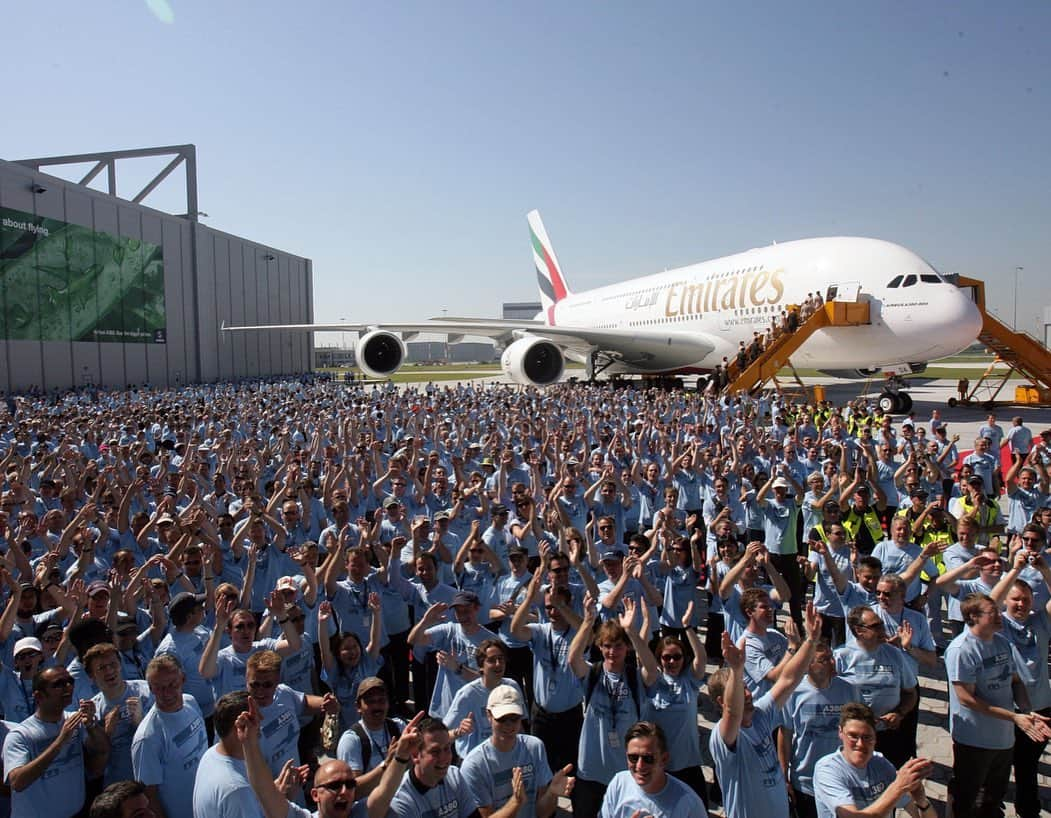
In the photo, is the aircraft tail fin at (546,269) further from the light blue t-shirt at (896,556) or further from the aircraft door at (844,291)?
the light blue t-shirt at (896,556)

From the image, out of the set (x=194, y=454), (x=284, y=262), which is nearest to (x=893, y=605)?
(x=194, y=454)

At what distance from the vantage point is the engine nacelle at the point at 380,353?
26688mm

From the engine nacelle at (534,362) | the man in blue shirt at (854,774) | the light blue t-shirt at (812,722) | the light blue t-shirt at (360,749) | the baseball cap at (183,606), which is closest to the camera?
the man in blue shirt at (854,774)

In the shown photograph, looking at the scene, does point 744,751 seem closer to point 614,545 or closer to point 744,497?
point 614,545

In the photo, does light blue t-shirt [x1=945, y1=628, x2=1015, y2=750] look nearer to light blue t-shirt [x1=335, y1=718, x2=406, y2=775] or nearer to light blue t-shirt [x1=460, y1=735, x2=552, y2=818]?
light blue t-shirt [x1=460, y1=735, x2=552, y2=818]

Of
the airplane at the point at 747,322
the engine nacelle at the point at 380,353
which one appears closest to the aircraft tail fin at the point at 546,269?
the airplane at the point at 747,322

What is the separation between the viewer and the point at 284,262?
162ft

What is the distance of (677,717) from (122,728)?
2923 mm

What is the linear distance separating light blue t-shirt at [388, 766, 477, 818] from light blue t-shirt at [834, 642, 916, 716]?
223 cm

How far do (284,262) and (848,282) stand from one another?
3943 cm

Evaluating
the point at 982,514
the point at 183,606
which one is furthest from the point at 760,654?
the point at 982,514

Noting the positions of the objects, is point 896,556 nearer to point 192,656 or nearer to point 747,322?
point 192,656

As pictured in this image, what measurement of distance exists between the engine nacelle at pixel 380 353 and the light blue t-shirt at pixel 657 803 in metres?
24.2

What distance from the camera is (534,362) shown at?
2517cm
